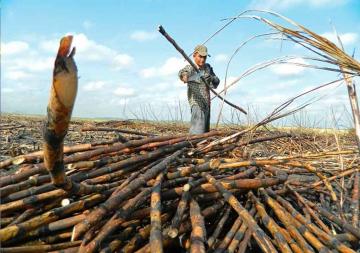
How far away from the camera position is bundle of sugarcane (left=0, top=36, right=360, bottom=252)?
1.79 meters

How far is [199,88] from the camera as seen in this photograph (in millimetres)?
5789

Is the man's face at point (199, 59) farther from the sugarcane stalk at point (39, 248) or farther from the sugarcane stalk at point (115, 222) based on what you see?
the sugarcane stalk at point (39, 248)

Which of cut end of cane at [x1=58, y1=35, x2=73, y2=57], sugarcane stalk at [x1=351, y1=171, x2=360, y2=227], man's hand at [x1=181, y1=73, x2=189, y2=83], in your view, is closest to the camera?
cut end of cane at [x1=58, y1=35, x2=73, y2=57]

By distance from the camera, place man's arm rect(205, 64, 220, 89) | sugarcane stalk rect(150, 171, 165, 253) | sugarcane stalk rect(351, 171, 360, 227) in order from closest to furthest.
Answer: sugarcane stalk rect(150, 171, 165, 253), sugarcane stalk rect(351, 171, 360, 227), man's arm rect(205, 64, 220, 89)

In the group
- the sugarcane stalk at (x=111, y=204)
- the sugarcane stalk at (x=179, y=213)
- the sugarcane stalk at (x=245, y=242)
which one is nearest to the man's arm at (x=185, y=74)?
the sugarcane stalk at (x=111, y=204)

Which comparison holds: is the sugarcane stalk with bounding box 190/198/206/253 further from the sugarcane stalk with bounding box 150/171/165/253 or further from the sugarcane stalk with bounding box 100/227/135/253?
the sugarcane stalk with bounding box 100/227/135/253

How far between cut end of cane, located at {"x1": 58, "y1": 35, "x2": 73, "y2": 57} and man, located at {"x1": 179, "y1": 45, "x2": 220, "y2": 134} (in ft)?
14.7

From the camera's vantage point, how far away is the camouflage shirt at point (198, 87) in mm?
5660

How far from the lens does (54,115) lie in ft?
4.14

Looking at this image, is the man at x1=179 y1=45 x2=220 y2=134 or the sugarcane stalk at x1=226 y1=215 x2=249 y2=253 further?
the man at x1=179 y1=45 x2=220 y2=134

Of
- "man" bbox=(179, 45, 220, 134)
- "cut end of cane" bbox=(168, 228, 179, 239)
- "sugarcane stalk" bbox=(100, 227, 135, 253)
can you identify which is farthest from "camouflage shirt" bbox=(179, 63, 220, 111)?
"cut end of cane" bbox=(168, 228, 179, 239)

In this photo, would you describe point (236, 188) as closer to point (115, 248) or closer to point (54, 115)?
point (115, 248)

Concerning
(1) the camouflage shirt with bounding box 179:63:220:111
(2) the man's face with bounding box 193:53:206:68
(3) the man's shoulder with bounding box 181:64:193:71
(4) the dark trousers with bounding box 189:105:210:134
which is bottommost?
(4) the dark trousers with bounding box 189:105:210:134

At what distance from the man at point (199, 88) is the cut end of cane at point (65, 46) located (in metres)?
4.47
